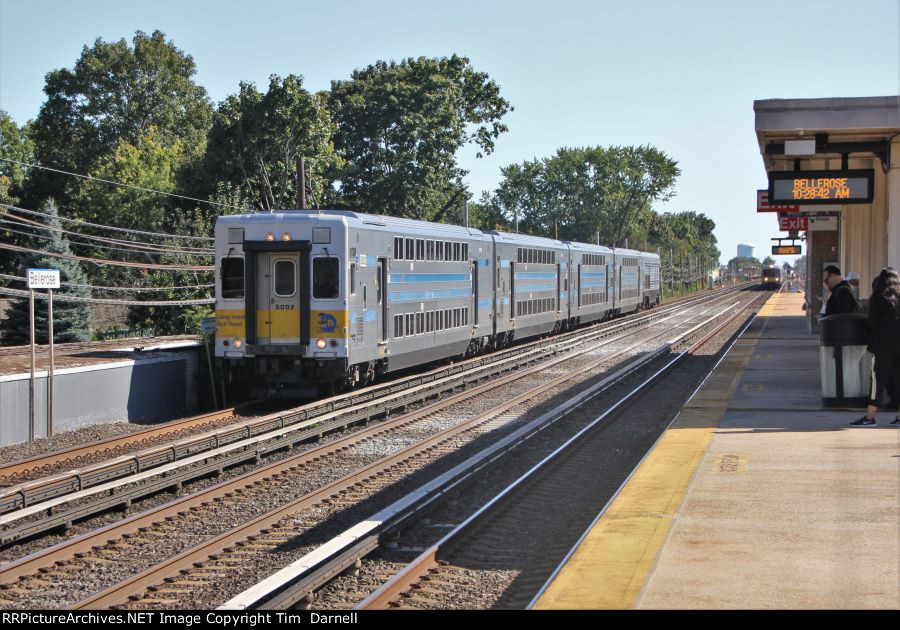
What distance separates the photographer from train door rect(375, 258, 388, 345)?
814 inches

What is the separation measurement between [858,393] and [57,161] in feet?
219

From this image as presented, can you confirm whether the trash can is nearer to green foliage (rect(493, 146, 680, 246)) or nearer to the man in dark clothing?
the man in dark clothing

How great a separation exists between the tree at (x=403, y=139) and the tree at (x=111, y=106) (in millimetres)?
18764

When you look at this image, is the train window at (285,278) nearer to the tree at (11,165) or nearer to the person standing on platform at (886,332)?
the person standing on platform at (886,332)

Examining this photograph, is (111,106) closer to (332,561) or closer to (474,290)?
(474,290)

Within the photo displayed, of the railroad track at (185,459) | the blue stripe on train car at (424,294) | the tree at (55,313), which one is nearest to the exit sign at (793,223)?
the blue stripe on train car at (424,294)

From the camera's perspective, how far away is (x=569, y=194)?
100 m

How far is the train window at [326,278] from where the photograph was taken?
1878cm

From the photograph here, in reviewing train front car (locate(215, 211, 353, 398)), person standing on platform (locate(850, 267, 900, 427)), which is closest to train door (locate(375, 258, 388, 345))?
train front car (locate(215, 211, 353, 398))

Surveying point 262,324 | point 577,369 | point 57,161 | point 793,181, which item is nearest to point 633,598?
point 793,181

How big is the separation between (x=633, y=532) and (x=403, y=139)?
4790 cm

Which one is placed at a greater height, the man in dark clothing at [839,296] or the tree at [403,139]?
the tree at [403,139]

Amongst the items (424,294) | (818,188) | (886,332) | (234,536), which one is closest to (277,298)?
(424,294)

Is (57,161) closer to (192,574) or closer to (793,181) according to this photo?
(793,181)
